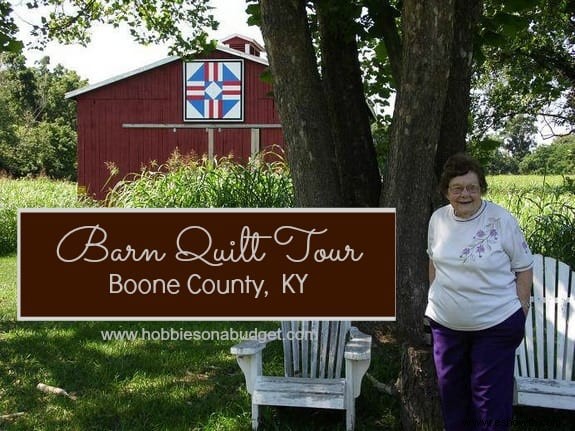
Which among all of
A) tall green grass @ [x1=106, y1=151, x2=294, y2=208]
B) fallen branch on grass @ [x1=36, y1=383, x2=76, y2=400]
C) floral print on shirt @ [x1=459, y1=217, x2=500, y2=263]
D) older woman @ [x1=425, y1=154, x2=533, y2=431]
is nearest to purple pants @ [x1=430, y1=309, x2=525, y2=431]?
older woman @ [x1=425, y1=154, x2=533, y2=431]

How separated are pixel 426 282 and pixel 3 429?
2924 mm

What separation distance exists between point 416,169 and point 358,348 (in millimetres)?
1289

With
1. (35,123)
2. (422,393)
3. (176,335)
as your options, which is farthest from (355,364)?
(35,123)

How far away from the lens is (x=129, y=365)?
514cm

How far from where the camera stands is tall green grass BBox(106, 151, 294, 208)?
9.04 meters

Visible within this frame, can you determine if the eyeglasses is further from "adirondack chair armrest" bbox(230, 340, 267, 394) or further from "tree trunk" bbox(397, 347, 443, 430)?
"adirondack chair armrest" bbox(230, 340, 267, 394)

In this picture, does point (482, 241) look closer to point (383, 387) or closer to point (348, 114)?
point (383, 387)

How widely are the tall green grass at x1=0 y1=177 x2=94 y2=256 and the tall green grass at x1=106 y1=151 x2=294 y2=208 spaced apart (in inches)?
114

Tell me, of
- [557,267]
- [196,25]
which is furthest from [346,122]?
[196,25]

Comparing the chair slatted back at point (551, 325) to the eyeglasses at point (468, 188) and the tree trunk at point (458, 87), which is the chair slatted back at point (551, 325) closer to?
the tree trunk at point (458, 87)

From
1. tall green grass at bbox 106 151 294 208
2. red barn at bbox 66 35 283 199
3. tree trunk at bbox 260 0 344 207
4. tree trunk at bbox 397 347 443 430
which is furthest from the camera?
red barn at bbox 66 35 283 199

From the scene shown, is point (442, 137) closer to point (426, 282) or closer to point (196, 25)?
point (426, 282)

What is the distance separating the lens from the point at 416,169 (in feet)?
14.4

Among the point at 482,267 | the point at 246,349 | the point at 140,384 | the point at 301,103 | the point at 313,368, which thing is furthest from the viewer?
the point at 140,384
